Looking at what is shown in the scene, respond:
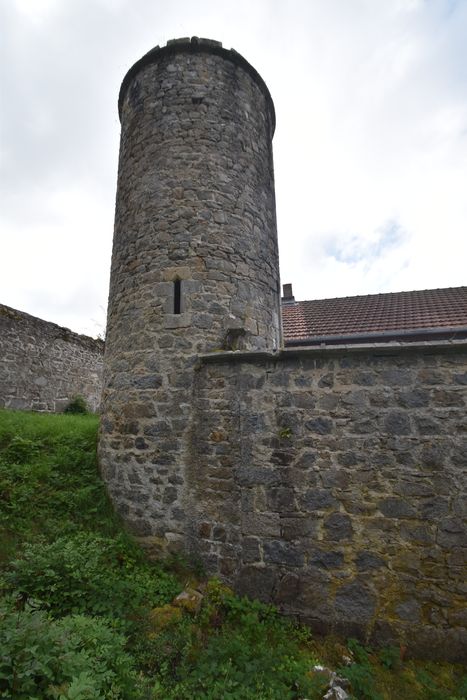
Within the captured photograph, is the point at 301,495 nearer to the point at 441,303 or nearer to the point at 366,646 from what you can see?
the point at 366,646

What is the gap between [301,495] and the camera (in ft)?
13.6

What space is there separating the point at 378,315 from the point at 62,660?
9.10 m

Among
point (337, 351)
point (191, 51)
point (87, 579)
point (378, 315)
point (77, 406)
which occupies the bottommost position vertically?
point (87, 579)

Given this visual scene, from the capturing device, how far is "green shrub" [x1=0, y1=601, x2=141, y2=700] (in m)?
2.14

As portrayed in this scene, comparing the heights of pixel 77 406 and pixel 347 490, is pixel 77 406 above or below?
above

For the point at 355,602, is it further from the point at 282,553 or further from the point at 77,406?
the point at 77,406

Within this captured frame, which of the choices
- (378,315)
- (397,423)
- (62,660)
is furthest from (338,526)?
(378,315)

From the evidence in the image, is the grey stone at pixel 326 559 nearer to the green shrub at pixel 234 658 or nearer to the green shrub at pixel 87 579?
the green shrub at pixel 234 658

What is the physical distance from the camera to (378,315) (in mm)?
9383

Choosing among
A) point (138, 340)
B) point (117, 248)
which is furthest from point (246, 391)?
point (117, 248)

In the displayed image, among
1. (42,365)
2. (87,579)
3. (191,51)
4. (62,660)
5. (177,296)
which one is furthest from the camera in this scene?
(42,365)

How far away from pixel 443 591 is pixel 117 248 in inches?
250

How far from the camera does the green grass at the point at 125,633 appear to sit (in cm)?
244

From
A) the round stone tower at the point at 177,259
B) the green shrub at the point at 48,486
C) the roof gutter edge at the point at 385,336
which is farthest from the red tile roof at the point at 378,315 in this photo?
the green shrub at the point at 48,486
